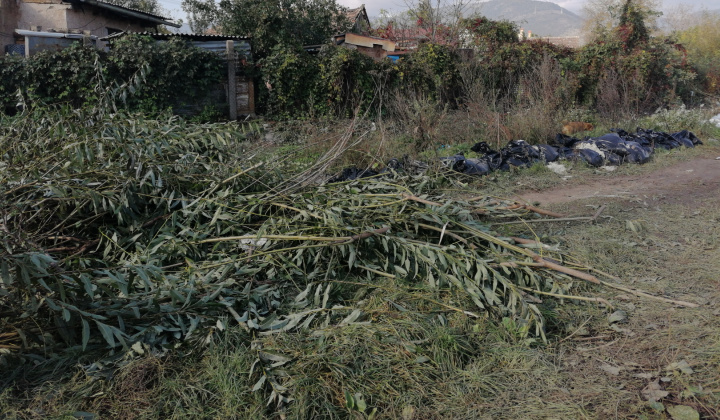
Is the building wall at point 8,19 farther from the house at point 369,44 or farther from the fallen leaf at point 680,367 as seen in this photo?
the fallen leaf at point 680,367

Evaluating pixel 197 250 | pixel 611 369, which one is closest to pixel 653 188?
pixel 611 369

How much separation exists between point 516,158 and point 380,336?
571cm

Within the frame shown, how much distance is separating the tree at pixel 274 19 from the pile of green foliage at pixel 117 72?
7.31ft

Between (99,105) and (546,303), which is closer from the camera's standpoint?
(546,303)

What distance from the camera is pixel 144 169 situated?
11.5 feet

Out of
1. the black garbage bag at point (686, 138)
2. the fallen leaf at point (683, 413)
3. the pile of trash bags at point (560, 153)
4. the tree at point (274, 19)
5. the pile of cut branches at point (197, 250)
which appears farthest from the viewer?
the tree at point (274, 19)

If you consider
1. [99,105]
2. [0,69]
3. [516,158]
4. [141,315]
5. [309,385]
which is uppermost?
[0,69]

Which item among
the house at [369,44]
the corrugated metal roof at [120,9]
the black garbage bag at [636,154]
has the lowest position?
the black garbage bag at [636,154]

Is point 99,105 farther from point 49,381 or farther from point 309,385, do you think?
point 309,385

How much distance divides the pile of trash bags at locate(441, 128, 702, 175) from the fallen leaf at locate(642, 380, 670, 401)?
464 cm

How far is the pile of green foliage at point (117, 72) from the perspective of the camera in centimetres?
979

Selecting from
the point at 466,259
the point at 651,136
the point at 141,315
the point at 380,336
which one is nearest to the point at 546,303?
the point at 466,259

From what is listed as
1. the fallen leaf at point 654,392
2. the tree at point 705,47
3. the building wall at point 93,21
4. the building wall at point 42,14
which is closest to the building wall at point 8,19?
the building wall at point 42,14

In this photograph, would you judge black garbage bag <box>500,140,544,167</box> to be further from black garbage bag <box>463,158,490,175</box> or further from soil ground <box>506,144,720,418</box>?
soil ground <box>506,144,720,418</box>
